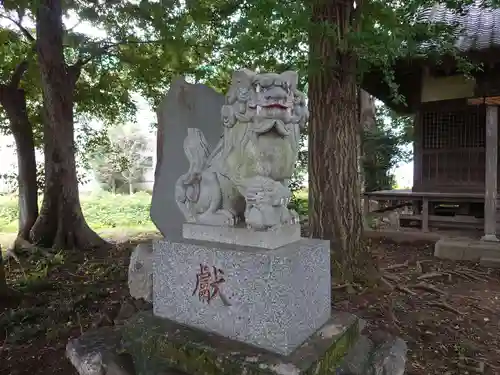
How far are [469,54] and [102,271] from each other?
7329 millimetres

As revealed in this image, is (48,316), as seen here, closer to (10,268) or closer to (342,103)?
(10,268)

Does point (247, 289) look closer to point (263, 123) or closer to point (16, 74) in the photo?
point (263, 123)

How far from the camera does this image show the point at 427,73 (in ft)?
27.9

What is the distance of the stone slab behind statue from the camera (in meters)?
3.29

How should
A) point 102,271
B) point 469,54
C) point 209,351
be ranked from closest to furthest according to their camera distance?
point 209,351 → point 102,271 → point 469,54

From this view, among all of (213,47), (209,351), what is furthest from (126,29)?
(209,351)

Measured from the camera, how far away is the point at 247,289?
2254mm

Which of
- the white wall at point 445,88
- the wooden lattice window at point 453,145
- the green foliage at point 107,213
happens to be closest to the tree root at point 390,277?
the wooden lattice window at point 453,145

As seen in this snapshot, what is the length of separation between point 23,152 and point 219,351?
8.09 meters

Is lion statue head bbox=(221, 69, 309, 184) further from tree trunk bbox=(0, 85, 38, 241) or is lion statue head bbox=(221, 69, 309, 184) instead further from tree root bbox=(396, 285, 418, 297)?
tree trunk bbox=(0, 85, 38, 241)

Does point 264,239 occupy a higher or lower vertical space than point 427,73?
lower

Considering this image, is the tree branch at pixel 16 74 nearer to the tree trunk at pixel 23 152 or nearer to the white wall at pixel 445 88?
the tree trunk at pixel 23 152

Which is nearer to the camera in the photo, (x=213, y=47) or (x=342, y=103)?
(x=342, y=103)

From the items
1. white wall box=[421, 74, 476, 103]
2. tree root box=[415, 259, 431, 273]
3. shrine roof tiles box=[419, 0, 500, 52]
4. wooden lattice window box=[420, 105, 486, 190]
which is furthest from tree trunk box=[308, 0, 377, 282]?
wooden lattice window box=[420, 105, 486, 190]
